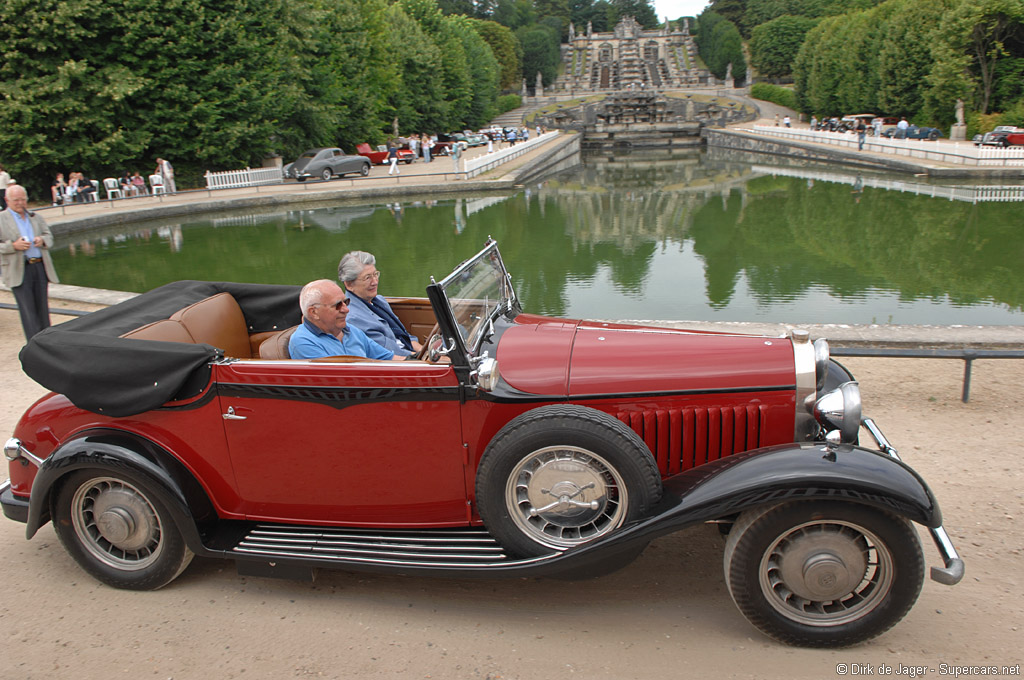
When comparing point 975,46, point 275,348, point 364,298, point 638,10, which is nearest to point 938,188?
point 975,46

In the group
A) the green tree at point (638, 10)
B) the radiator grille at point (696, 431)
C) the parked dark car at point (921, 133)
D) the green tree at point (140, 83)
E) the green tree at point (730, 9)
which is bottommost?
the radiator grille at point (696, 431)

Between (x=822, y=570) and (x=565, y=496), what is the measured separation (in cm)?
112

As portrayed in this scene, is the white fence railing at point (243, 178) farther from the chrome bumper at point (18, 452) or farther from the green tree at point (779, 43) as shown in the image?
the green tree at point (779, 43)

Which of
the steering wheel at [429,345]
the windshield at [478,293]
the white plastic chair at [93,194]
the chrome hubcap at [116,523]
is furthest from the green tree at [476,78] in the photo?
the chrome hubcap at [116,523]

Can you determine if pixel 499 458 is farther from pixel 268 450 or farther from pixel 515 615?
pixel 268 450

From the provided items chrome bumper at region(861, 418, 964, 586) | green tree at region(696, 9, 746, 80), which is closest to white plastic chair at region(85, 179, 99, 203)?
chrome bumper at region(861, 418, 964, 586)

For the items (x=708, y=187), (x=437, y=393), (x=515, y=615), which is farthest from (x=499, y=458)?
(x=708, y=187)

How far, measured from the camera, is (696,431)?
349cm

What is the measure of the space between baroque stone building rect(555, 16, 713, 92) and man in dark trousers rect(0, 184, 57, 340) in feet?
304

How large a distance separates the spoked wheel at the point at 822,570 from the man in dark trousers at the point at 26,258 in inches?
279

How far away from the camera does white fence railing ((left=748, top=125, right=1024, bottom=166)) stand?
25.5 meters

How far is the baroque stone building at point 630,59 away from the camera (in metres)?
101

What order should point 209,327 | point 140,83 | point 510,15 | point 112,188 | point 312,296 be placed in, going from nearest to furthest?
point 312,296
point 209,327
point 140,83
point 112,188
point 510,15

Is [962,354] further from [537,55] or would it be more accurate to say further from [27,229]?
[537,55]
